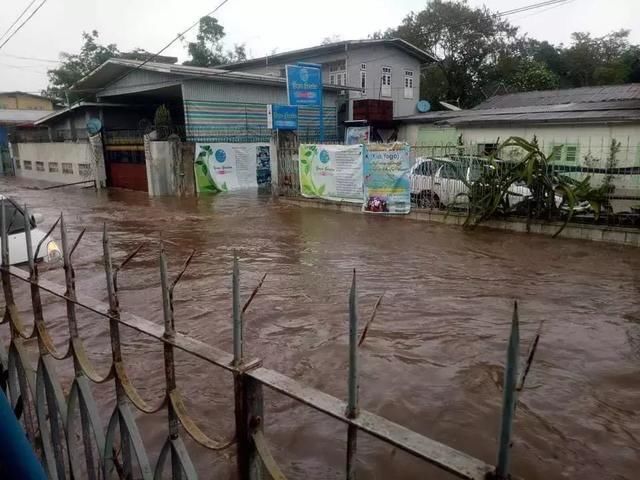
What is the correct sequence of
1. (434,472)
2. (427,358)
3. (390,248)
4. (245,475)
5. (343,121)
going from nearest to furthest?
(245,475) → (434,472) → (427,358) → (390,248) → (343,121)

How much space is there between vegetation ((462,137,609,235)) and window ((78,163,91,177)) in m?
19.9

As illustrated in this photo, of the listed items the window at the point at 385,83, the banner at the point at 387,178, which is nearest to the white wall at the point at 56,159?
the window at the point at 385,83

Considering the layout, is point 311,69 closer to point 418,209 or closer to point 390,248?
point 418,209

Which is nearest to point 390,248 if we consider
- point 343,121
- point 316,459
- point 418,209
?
point 418,209

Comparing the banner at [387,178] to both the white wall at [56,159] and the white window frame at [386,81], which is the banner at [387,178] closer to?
the white window frame at [386,81]

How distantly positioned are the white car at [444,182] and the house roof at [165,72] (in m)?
10.9

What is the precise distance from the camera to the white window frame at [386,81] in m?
26.9

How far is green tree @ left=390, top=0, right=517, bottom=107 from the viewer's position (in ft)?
103

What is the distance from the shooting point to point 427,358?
4621 millimetres

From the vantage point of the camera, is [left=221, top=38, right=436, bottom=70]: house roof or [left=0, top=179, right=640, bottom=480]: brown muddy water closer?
[left=0, top=179, right=640, bottom=480]: brown muddy water

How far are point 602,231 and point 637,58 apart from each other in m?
29.4

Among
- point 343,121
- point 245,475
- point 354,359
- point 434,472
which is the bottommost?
point 434,472

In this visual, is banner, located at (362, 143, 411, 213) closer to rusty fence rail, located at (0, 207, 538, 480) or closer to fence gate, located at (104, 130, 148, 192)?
rusty fence rail, located at (0, 207, 538, 480)

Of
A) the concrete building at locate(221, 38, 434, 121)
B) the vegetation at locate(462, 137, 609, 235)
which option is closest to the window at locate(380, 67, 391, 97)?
the concrete building at locate(221, 38, 434, 121)
